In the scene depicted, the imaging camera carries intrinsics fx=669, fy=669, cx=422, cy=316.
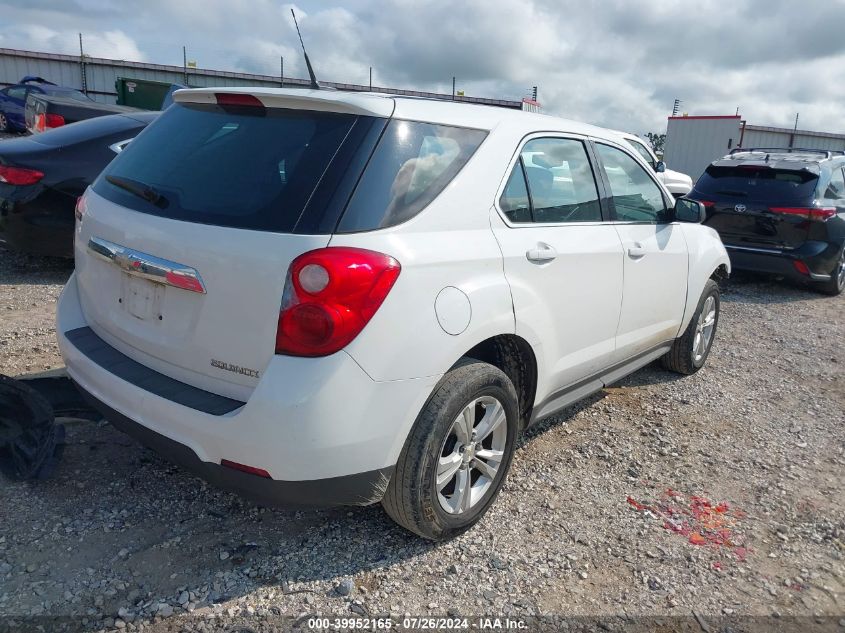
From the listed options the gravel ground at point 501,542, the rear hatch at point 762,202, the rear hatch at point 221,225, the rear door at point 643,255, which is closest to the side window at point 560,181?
the rear door at point 643,255

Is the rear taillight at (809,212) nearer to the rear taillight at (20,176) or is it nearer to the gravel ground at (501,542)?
the gravel ground at (501,542)

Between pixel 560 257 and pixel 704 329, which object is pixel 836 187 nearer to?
pixel 704 329

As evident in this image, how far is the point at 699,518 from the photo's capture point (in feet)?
10.4

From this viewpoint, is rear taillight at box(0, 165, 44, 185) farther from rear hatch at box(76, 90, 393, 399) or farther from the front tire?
the front tire

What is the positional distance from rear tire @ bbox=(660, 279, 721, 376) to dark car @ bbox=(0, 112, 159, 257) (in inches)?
193

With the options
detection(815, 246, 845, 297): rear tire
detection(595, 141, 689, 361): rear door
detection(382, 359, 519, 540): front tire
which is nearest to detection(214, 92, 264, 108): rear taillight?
detection(382, 359, 519, 540): front tire

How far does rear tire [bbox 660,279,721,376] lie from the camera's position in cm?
480

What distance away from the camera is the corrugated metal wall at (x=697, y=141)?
22.4 metres

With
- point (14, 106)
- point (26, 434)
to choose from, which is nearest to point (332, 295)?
point (26, 434)

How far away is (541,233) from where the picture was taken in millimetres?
3002

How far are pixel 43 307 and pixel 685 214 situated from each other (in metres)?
4.82

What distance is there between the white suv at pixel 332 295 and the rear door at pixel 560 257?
0.04ft

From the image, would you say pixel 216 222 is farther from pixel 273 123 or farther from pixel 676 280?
pixel 676 280

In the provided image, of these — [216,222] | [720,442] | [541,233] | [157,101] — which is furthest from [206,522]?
[157,101]
